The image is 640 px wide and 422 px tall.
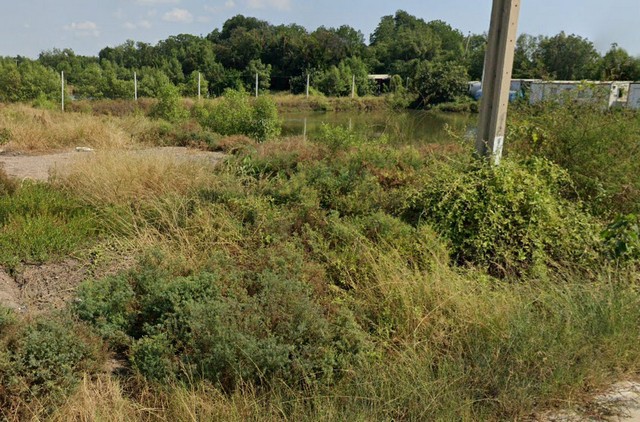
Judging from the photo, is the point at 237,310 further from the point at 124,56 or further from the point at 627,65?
the point at 124,56

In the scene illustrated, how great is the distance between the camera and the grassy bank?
9.17ft

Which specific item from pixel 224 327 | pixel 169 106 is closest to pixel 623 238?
pixel 224 327

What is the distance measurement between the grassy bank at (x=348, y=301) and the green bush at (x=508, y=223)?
0.05 feet

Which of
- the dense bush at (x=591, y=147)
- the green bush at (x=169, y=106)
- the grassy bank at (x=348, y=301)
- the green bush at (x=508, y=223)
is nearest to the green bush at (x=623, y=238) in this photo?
the grassy bank at (x=348, y=301)

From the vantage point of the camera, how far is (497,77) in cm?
483

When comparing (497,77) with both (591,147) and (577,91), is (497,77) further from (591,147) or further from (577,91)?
(577,91)

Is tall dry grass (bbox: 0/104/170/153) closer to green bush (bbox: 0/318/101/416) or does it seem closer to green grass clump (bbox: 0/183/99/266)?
green grass clump (bbox: 0/183/99/266)

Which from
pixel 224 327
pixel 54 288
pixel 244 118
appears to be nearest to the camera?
pixel 224 327

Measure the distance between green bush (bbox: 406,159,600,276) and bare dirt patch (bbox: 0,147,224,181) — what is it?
12.7ft

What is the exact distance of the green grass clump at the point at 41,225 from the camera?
177 inches

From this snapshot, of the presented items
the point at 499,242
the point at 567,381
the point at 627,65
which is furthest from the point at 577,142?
the point at 567,381

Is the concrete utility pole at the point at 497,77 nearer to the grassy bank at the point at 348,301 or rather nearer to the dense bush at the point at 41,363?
the grassy bank at the point at 348,301

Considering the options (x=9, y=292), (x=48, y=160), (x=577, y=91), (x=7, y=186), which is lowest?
(x=9, y=292)

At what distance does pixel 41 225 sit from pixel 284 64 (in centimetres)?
5841
